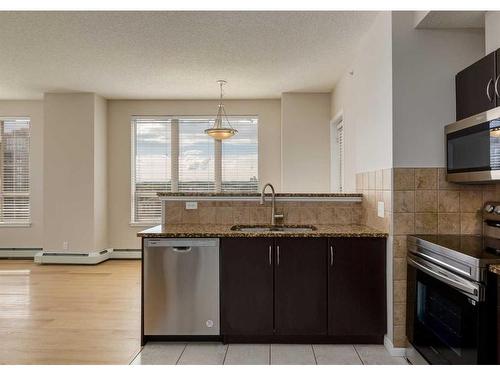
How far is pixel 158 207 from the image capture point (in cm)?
655

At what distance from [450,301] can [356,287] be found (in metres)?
0.87

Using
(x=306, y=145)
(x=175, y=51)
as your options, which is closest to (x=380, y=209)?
(x=175, y=51)

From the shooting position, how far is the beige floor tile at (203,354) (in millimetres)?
2689

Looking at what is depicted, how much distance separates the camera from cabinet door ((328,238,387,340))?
2893mm

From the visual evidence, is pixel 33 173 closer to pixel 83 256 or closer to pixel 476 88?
pixel 83 256

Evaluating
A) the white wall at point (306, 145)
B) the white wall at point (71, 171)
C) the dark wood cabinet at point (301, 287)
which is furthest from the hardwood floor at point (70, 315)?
the white wall at point (306, 145)

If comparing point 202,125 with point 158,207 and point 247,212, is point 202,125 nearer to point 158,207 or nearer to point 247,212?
point 158,207

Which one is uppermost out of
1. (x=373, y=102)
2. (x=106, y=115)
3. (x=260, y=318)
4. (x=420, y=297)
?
(x=106, y=115)

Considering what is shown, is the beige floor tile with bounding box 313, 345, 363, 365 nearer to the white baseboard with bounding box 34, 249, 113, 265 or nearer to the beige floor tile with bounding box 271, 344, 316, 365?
the beige floor tile with bounding box 271, 344, 316, 365

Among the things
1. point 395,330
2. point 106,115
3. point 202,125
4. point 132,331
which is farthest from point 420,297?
point 106,115

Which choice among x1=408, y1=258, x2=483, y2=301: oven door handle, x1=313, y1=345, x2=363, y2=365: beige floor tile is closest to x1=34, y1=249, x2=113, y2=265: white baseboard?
x1=313, y1=345, x2=363, y2=365: beige floor tile

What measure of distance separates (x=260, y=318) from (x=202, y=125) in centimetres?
419

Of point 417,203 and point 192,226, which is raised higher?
point 417,203

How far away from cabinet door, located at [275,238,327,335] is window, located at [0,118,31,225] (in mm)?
5448
